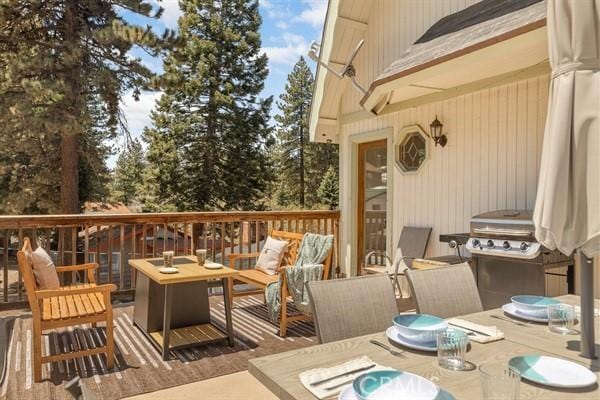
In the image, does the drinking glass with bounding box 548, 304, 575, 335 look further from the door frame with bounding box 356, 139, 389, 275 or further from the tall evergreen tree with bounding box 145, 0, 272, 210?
the tall evergreen tree with bounding box 145, 0, 272, 210

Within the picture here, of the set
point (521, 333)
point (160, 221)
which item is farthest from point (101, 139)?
point (521, 333)

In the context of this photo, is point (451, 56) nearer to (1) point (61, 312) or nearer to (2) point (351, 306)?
(2) point (351, 306)

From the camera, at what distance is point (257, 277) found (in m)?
4.75

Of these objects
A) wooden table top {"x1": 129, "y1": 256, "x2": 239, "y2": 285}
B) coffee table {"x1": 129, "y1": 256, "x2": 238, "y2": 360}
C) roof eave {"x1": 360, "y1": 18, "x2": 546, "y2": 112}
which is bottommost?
coffee table {"x1": 129, "y1": 256, "x2": 238, "y2": 360}

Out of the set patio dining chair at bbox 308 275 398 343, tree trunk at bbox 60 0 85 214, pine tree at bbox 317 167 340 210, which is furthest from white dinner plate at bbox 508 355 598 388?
pine tree at bbox 317 167 340 210

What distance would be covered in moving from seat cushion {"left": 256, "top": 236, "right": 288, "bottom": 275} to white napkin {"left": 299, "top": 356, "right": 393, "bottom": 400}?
3.57 metres

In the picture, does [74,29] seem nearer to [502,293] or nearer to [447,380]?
[502,293]

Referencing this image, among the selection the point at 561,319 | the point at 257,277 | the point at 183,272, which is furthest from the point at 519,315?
the point at 257,277

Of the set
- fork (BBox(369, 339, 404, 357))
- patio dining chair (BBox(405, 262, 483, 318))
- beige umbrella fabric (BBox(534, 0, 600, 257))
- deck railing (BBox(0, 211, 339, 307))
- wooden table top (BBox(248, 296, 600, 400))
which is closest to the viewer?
wooden table top (BBox(248, 296, 600, 400))

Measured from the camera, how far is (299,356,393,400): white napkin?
1.24m

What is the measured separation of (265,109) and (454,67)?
15.4 meters

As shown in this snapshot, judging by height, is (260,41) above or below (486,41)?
above

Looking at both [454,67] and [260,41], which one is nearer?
[454,67]

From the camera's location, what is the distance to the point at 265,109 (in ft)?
60.9
